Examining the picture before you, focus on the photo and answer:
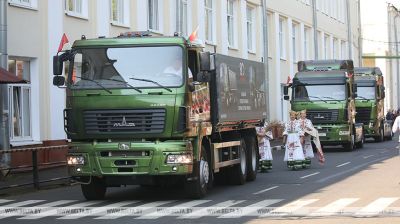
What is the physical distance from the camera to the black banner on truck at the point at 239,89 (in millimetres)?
15810

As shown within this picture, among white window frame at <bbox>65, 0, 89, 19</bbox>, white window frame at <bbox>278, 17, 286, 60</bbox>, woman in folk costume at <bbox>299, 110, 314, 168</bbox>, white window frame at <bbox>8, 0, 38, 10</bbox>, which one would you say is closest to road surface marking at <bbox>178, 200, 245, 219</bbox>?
woman in folk costume at <bbox>299, 110, 314, 168</bbox>

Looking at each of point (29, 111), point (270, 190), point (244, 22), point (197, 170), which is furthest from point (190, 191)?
point (244, 22)

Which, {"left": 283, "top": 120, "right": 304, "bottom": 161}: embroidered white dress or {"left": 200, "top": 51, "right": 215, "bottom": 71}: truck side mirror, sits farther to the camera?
{"left": 283, "top": 120, "right": 304, "bottom": 161}: embroidered white dress

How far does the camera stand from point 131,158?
1399cm

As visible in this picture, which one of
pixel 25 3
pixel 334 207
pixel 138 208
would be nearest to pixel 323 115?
pixel 25 3

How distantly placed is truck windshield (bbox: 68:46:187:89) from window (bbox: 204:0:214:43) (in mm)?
22097

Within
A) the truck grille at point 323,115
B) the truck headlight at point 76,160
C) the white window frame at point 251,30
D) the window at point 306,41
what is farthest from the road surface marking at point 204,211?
the window at point 306,41

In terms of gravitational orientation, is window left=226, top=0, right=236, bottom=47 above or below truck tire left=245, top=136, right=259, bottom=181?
above

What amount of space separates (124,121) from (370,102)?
25.0 metres

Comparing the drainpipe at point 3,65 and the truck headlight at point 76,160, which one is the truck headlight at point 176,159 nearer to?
the truck headlight at point 76,160

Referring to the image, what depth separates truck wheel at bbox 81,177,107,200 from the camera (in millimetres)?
15031

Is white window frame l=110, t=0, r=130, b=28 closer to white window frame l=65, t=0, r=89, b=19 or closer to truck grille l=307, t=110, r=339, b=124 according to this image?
white window frame l=65, t=0, r=89, b=19

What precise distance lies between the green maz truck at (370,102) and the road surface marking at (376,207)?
23.5m

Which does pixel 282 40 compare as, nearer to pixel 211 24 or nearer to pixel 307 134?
pixel 211 24
